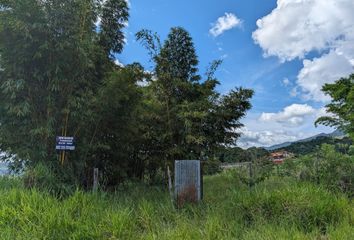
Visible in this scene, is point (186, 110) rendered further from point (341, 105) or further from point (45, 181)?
point (341, 105)

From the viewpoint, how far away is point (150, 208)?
468 centimetres

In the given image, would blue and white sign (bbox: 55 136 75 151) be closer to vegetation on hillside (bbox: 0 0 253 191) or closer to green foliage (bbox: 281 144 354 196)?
vegetation on hillside (bbox: 0 0 253 191)

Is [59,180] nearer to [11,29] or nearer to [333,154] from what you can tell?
[11,29]

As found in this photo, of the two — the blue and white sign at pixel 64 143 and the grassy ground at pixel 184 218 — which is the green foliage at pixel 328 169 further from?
the blue and white sign at pixel 64 143

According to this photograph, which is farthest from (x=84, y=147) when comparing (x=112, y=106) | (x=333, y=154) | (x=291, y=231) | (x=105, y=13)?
(x=333, y=154)

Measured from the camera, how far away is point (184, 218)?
447 centimetres

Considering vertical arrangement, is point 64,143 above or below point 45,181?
above

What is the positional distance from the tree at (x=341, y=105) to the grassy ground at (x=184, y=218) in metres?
5.87

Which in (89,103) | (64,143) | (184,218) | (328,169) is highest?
(89,103)

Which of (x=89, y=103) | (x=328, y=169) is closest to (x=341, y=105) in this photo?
(x=328, y=169)

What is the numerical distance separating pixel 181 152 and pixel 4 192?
4482 millimetres

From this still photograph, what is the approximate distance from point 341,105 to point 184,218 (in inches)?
345

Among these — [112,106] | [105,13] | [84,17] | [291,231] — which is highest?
[105,13]

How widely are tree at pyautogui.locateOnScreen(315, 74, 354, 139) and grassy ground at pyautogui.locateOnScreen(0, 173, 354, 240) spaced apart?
5869 mm
